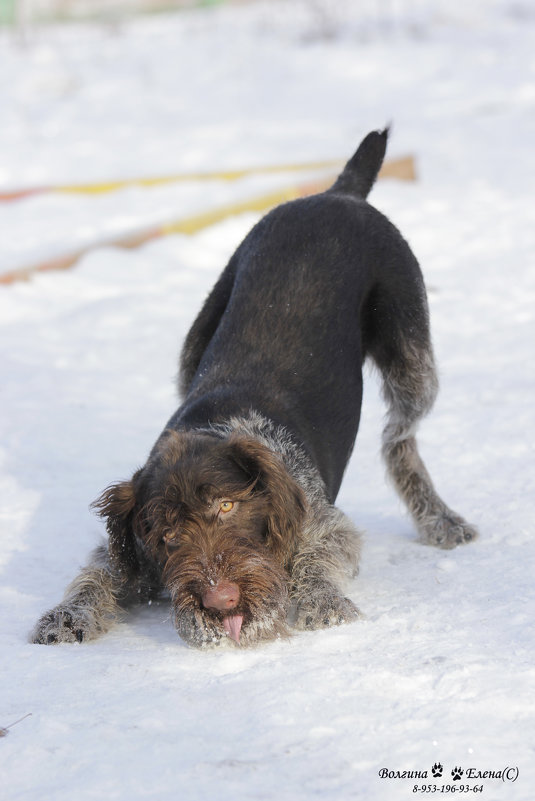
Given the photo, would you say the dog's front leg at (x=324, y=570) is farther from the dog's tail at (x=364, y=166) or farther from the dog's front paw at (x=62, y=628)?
the dog's tail at (x=364, y=166)

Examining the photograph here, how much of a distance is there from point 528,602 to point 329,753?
47.3 inches

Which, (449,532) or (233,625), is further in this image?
(449,532)

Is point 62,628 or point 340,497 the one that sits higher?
point 62,628

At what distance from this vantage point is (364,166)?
499 centimetres

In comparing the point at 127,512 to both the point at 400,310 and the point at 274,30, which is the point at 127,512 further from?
the point at 274,30

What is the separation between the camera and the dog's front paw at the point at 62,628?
342 centimetres

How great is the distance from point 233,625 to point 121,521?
60cm

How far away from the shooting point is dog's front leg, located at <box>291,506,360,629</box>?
3459mm

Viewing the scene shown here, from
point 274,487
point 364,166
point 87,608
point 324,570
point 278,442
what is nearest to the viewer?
point 274,487

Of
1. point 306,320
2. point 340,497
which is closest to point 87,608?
point 306,320

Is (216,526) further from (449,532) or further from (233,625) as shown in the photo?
(449,532)

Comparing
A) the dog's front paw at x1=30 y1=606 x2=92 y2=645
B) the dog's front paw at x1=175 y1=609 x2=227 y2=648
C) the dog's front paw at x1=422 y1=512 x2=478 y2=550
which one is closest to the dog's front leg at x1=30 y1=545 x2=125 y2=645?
the dog's front paw at x1=30 y1=606 x2=92 y2=645

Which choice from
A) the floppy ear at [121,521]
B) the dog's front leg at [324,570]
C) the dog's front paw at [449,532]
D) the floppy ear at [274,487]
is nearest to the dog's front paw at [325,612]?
the dog's front leg at [324,570]

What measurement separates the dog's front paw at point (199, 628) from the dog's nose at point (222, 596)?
0.14 feet
